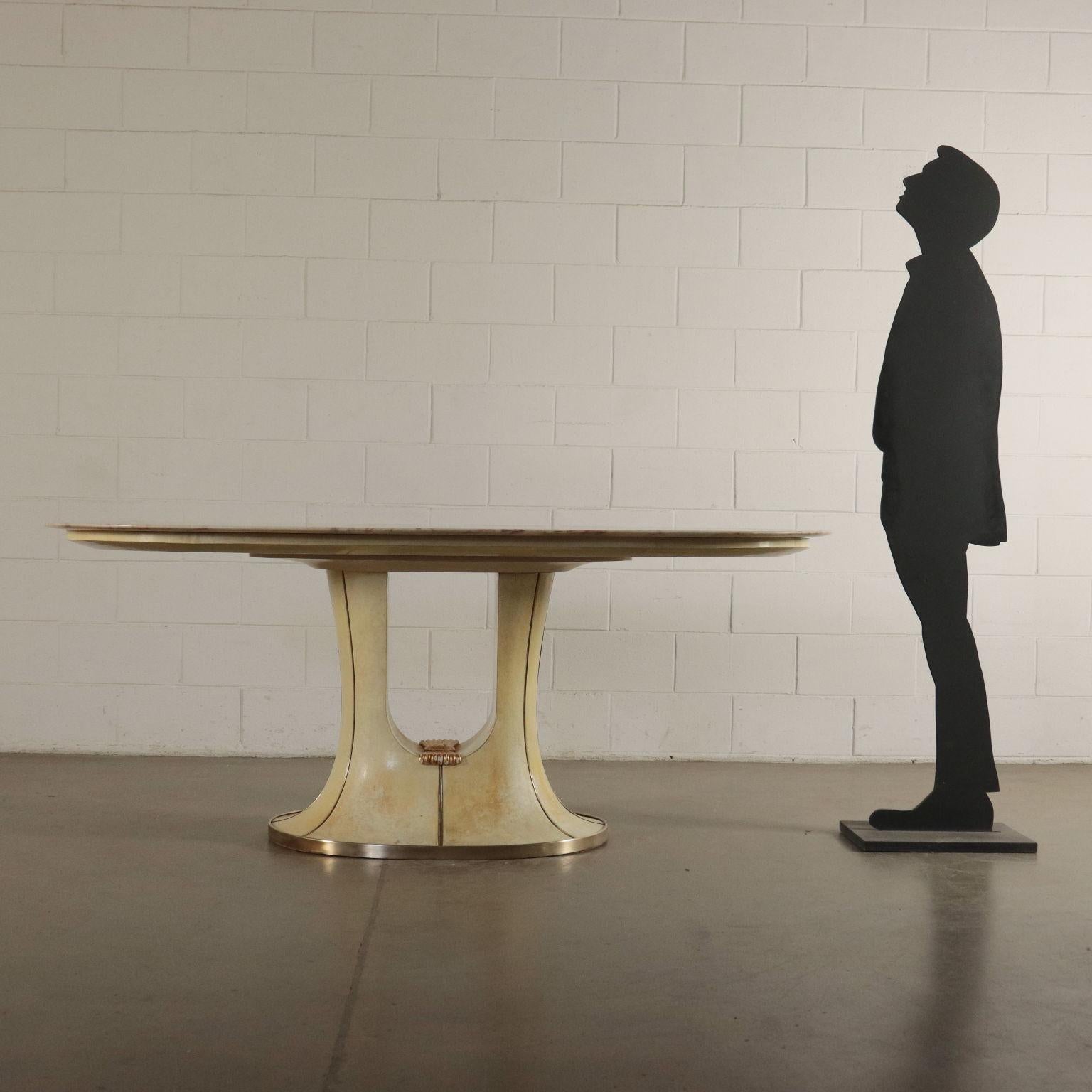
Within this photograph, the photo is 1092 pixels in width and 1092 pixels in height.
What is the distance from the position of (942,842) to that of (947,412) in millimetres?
942

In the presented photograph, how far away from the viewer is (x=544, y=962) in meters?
1.87

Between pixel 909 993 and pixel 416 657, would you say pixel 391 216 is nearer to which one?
pixel 416 657

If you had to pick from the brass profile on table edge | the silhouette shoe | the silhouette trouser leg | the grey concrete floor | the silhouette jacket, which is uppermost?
Answer: the silhouette jacket

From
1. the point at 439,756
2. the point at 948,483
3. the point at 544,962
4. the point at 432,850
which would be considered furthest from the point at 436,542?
the point at 948,483

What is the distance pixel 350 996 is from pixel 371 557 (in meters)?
0.99

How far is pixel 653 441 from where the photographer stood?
159 inches

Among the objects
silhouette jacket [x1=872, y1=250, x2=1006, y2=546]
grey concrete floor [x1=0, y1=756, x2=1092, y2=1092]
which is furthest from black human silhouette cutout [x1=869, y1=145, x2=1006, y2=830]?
grey concrete floor [x1=0, y1=756, x2=1092, y2=1092]

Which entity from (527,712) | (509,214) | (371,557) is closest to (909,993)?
(527,712)

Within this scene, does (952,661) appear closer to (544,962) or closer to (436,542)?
(436,542)

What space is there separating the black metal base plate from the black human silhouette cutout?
0.11ft

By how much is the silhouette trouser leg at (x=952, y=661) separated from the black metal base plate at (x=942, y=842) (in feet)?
0.34

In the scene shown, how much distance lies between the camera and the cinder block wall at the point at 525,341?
13.0ft

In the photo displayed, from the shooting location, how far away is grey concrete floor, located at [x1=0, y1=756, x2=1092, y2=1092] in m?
1.47

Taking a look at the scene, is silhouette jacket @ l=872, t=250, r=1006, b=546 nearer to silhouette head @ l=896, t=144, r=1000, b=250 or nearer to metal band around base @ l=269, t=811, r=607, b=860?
silhouette head @ l=896, t=144, r=1000, b=250
